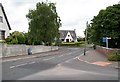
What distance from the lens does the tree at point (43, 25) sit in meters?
63.9

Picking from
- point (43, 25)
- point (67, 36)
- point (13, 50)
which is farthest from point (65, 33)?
point (13, 50)

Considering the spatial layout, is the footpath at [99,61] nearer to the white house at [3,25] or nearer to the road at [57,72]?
the road at [57,72]

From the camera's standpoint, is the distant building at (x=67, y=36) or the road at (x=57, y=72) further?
the distant building at (x=67, y=36)

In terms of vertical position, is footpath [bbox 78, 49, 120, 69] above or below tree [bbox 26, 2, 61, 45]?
below

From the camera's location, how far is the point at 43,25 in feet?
210

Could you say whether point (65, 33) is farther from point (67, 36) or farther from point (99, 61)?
point (99, 61)

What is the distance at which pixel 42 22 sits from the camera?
6391 cm

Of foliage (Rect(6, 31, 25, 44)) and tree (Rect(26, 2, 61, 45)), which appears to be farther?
tree (Rect(26, 2, 61, 45))

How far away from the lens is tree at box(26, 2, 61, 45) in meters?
63.9

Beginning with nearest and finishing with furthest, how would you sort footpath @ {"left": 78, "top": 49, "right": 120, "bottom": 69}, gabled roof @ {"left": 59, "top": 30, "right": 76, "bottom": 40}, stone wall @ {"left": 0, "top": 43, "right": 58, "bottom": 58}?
footpath @ {"left": 78, "top": 49, "right": 120, "bottom": 69} → stone wall @ {"left": 0, "top": 43, "right": 58, "bottom": 58} → gabled roof @ {"left": 59, "top": 30, "right": 76, "bottom": 40}

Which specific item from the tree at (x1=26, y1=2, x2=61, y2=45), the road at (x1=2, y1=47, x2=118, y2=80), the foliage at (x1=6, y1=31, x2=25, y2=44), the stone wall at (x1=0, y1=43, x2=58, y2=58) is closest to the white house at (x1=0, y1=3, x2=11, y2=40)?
the foliage at (x1=6, y1=31, x2=25, y2=44)

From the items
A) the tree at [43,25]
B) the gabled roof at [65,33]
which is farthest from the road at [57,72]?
the gabled roof at [65,33]

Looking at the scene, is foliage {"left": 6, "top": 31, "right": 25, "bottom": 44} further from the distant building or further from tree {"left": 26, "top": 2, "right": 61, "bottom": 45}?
the distant building

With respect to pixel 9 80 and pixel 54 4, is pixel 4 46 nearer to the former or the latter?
pixel 9 80
